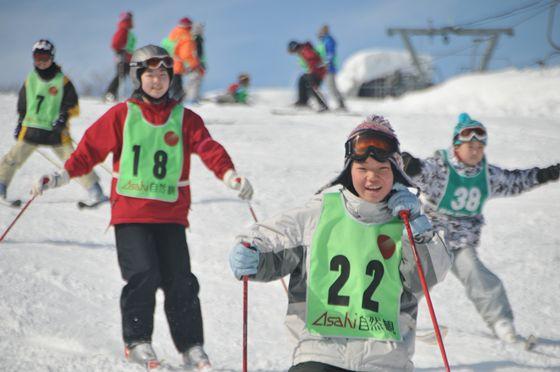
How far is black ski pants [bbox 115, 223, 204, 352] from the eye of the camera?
3.71 metres

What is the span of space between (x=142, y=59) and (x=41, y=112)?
3.46 m

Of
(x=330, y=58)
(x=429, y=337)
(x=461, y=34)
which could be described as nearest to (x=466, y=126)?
(x=429, y=337)

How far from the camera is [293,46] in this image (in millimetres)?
14469

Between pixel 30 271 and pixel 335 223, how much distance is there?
3238mm

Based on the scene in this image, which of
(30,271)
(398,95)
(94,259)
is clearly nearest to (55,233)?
(94,259)

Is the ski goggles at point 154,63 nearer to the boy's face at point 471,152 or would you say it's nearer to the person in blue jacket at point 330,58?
the boy's face at point 471,152

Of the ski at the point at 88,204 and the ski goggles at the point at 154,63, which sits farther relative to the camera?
the ski at the point at 88,204

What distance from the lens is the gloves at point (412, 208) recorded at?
2703 mm

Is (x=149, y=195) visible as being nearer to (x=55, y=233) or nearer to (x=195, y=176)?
(x=55, y=233)

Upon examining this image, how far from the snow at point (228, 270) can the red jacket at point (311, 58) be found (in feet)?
8.18

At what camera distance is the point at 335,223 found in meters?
2.77

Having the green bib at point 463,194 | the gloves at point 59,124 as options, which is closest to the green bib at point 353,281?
the green bib at point 463,194

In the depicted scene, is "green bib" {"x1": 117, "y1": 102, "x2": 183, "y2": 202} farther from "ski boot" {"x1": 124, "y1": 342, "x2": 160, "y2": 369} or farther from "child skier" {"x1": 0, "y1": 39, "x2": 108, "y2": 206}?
"child skier" {"x1": 0, "y1": 39, "x2": 108, "y2": 206}

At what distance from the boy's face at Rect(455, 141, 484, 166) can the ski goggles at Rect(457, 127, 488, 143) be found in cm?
3
